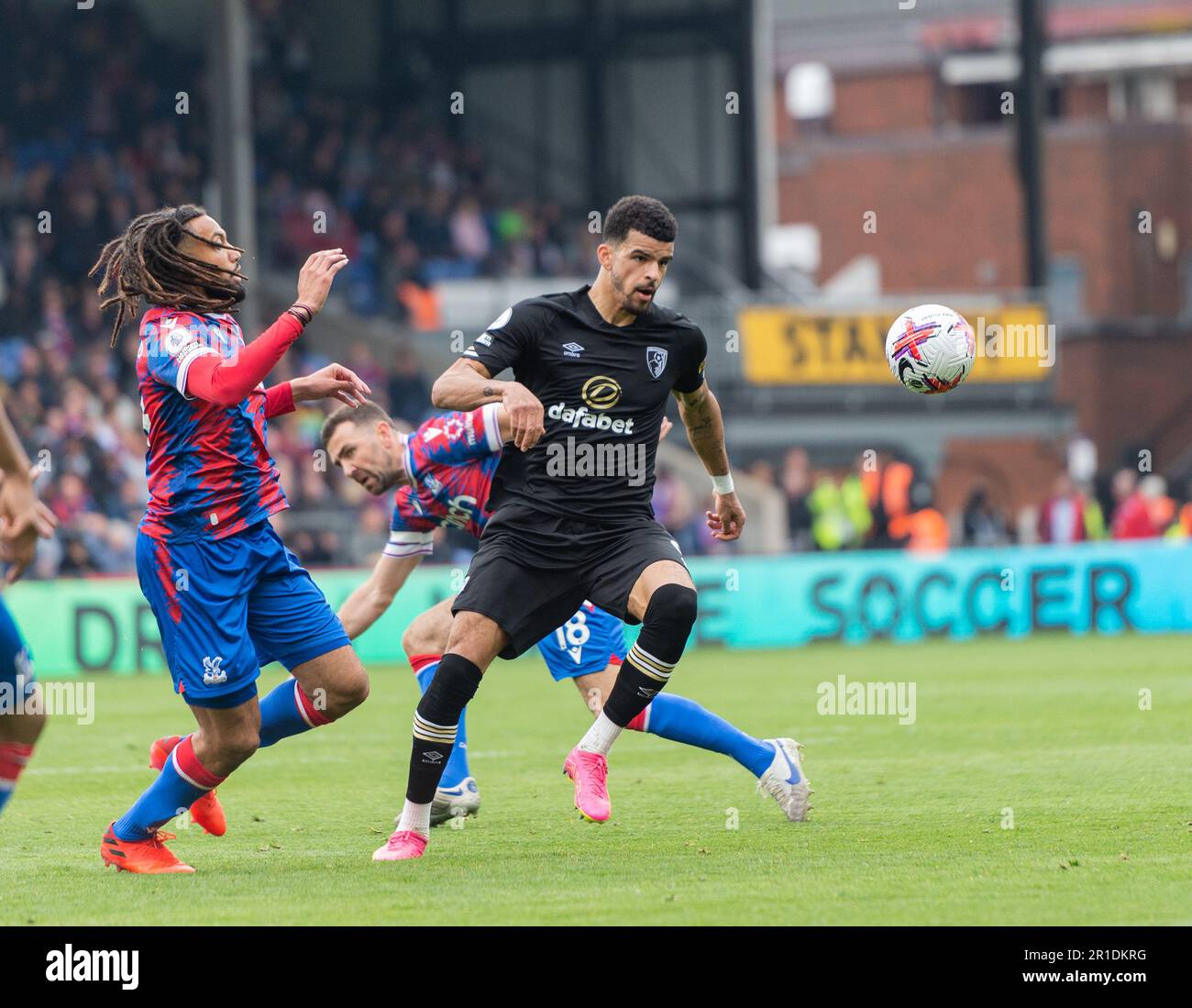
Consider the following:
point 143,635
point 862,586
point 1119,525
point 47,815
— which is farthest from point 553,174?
point 47,815

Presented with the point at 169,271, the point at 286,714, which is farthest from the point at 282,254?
the point at 169,271

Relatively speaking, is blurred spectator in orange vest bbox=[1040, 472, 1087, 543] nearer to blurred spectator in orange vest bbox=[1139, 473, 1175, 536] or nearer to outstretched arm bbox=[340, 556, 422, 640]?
blurred spectator in orange vest bbox=[1139, 473, 1175, 536]

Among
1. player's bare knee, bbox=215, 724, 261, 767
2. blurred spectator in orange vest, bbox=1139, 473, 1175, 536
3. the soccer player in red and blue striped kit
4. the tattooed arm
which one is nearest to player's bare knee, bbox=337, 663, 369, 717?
the soccer player in red and blue striped kit

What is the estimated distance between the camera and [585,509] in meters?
7.36

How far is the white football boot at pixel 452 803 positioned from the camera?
830 centimetres

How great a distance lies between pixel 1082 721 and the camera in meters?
11.8

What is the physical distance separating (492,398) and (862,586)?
13.3m

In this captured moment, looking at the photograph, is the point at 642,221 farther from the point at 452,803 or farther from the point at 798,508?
the point at 798,508

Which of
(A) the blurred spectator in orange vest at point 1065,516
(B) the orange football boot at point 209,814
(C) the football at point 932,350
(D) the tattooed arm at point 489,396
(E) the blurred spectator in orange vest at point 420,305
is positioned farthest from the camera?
(E) the blurred spectator in orange vest at point 420,305

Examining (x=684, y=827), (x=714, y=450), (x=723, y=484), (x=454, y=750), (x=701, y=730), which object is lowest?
(x=684, y=827)

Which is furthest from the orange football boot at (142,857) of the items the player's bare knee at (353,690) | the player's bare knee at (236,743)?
the player's bare knee at (353,690)

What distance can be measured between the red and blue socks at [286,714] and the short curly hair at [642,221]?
81.7 inches

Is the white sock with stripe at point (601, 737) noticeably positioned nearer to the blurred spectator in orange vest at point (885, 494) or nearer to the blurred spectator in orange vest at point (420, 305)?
the blurred spectator in orange vest at point (885, 494)

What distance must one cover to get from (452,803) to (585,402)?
1957mm
